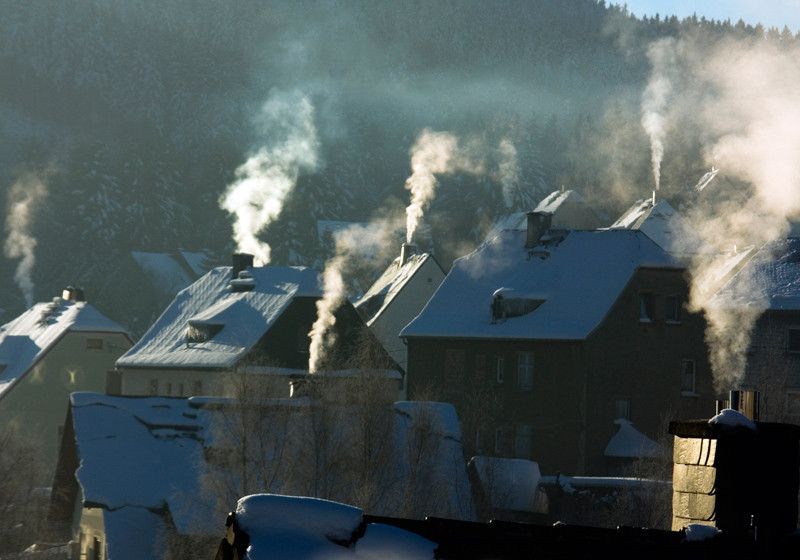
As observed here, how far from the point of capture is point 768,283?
55.4m

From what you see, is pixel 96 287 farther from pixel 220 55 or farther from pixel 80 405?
pixel 80 405

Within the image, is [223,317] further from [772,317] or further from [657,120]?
[657,120]

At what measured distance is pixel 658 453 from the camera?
151 ft

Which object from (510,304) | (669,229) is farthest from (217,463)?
(669,229)

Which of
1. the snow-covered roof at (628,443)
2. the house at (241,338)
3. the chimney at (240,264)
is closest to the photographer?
the snow-covered roof at (628,443)

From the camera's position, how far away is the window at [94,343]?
248 ft

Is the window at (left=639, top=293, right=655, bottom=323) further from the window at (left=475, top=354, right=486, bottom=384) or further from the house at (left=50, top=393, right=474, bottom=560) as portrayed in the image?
the house at (left=50, top=393, right=474, bottom=560)

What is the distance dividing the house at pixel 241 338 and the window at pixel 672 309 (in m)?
11.5

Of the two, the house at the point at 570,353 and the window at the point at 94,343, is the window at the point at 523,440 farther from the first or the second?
the window at the point at 94,343

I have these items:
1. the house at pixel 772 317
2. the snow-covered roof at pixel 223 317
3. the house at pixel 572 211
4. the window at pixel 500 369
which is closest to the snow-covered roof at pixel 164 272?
the house at pixel 572 211

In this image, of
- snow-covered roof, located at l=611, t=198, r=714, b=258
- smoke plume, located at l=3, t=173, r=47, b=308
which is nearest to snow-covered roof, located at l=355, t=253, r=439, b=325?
snow-covered roof, located at l=611, t=198, r=714, b=258

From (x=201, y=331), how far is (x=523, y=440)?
59.9 feet

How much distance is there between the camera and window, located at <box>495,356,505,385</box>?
55.3 m

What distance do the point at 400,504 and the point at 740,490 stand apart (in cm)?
2485
